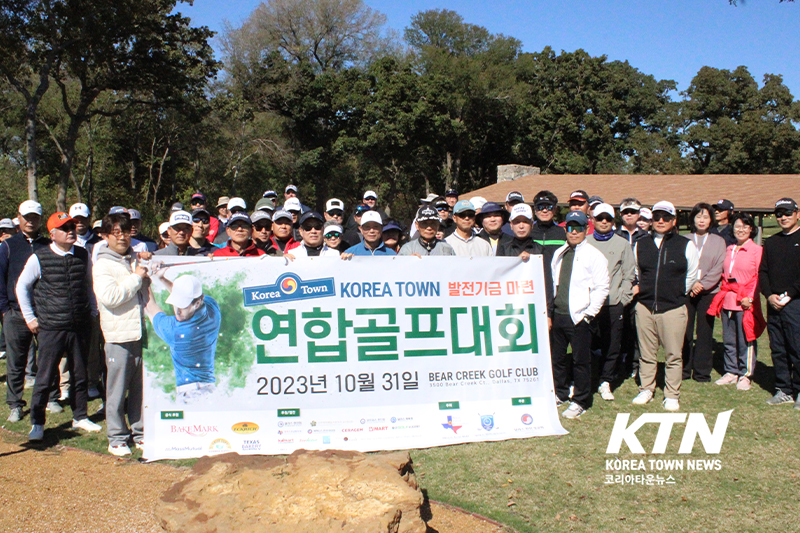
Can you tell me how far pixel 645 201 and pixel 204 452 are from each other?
22.9 m

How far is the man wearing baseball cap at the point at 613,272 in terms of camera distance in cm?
684

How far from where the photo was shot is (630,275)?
6.89m

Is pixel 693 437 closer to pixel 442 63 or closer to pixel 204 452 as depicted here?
pixel 204 452

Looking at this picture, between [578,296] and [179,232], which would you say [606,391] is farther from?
[179,232]

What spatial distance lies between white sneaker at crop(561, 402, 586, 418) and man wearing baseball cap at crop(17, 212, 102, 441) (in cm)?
485

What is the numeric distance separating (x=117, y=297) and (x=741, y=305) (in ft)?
22.5

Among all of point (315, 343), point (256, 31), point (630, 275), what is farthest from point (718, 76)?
point (315, 343)

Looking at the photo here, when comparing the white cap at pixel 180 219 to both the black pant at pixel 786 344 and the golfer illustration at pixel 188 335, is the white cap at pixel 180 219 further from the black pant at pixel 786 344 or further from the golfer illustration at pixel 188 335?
the black pant at pixel 786 344

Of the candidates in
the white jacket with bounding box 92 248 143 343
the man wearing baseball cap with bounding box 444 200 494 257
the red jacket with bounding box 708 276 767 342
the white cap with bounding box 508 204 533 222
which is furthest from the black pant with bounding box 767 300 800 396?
the white jacket with bounding box 92 248 143 343

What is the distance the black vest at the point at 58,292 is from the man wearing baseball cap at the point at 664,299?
5.76 m

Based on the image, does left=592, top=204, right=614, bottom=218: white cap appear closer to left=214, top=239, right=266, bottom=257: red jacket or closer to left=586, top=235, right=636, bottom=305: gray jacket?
left=586, top=235, right=636, bottom=305: gray jacket

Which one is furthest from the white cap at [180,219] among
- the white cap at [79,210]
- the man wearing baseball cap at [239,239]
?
the white cap at [79,210]

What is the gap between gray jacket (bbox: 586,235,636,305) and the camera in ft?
22.4

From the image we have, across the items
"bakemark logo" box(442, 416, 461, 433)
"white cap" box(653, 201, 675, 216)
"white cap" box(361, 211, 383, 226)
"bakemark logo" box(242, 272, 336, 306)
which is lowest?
"bakemark logo" box(442, 416, 461, 433)
